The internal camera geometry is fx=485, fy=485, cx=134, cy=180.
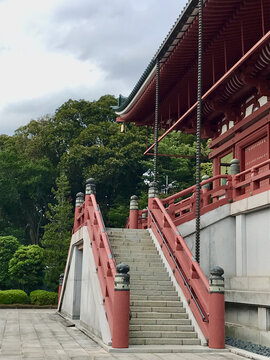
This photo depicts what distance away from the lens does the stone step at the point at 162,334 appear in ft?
33.7

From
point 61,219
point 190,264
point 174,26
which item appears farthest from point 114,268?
point 61,219

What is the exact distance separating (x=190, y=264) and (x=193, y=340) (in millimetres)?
1779

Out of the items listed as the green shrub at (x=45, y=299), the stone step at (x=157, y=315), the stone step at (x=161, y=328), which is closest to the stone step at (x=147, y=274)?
the stone step at (x=157, y=315)

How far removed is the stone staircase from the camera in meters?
10.3

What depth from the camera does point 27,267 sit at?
3291 centimetres

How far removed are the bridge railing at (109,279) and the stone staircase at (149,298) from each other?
548 millimetres

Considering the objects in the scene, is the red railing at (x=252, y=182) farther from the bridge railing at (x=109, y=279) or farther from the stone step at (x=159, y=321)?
the bridge railing at (x=109, y=279)

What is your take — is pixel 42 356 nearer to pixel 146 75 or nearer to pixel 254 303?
pixel 254 303

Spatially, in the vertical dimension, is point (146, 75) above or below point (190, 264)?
above

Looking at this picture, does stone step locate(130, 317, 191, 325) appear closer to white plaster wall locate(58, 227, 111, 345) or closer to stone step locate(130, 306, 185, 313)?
stone step locate(130, 306, 185, 313)

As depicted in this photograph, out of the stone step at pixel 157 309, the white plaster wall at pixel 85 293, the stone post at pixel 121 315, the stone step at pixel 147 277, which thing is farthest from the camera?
the stone step at pixel 147 277

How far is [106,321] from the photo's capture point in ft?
34.9

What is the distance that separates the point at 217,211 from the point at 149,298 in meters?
3.25

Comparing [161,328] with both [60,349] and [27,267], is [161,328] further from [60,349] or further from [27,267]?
[27,267]
